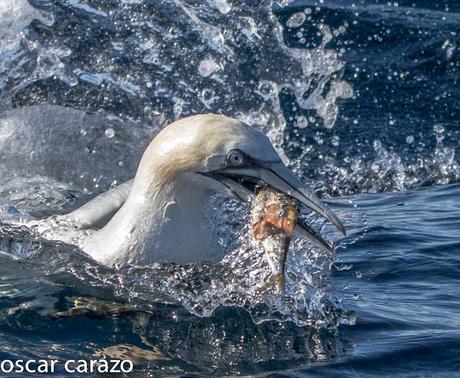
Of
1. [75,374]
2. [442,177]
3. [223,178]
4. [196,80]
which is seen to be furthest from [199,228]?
[196,80]

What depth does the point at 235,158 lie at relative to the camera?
6.45m

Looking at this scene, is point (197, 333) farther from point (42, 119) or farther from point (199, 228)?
point (42, 119)

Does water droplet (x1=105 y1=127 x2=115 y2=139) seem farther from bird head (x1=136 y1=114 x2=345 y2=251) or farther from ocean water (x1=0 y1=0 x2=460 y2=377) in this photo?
bird head (x1=136 y1=114 x2=345 y2=251)

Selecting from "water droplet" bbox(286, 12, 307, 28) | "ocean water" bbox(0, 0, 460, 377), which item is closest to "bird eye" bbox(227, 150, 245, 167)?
"ocean water" bbox(0, 0, 460, 377)

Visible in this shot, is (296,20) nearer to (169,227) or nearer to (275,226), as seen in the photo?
(169,227)

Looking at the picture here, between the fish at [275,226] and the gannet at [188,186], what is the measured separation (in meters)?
0.07

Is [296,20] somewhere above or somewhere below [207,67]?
above

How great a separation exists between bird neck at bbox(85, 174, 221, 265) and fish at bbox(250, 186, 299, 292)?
0.38 m

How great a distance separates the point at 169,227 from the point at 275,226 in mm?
687

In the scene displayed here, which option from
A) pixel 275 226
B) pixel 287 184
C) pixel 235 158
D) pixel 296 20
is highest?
pixel 296 20

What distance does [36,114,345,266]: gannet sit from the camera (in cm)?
643

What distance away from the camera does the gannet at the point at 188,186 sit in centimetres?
643

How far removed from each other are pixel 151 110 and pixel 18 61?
4.29 ft

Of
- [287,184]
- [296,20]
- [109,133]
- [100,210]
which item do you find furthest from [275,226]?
[296,20]
